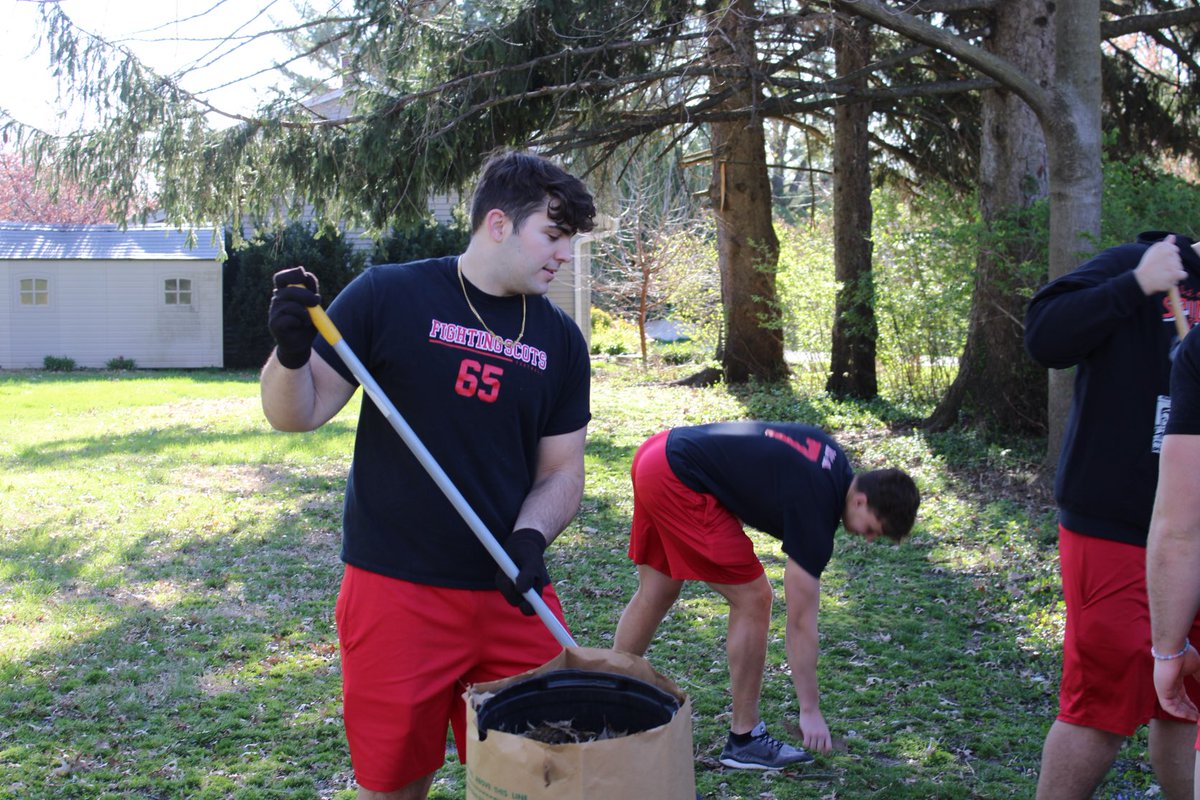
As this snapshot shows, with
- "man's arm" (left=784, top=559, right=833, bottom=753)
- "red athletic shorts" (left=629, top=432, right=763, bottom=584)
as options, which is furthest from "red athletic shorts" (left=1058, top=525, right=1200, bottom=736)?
"red athletic shorts" (left=629, top=432, right=763, bottom=584)

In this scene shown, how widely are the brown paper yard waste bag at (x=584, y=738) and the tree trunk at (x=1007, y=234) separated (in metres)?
7.61

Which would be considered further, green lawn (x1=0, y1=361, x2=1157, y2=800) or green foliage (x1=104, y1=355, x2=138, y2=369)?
green foliage (x1=104, y1=355, x2=138, y2=369)

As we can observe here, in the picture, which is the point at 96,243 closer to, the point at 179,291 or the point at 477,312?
the point at 179,291

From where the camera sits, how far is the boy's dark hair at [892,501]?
3588mm

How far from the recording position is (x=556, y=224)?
8.61 ft

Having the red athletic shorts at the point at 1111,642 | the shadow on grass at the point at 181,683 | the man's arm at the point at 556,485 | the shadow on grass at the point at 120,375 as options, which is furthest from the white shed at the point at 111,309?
the red athletic shorts at the point at 1111,642

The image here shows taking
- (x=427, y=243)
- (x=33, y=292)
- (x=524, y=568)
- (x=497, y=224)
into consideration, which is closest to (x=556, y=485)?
(x=524, y=568)

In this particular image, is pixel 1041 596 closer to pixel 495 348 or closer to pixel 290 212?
pixel 495 348

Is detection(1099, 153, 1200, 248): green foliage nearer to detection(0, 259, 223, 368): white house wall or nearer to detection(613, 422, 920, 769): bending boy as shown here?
detection(613, 422, 920, 769): bending boy

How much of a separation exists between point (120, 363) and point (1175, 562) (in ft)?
75.0

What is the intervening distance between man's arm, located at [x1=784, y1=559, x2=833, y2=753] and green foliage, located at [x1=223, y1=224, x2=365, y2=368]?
18.7m

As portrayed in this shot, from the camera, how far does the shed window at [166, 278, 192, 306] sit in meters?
22.4

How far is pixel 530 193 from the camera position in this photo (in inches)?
102

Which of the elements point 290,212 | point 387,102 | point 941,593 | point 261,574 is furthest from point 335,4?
point 941,593
